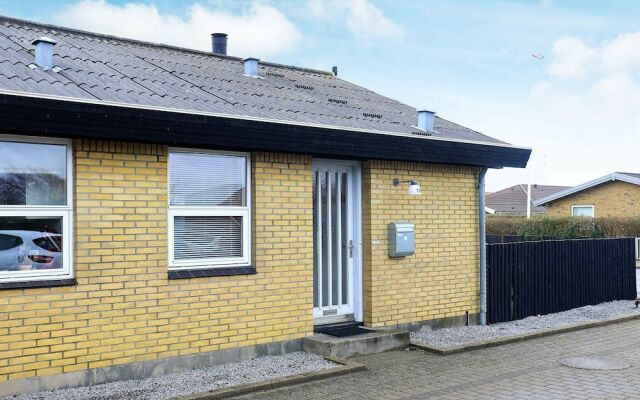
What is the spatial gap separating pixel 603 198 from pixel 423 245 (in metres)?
29.0

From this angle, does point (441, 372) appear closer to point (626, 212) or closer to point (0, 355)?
point (0, 355)

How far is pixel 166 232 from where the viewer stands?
7434 mm

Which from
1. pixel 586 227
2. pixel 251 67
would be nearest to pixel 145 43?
pixel 251 67

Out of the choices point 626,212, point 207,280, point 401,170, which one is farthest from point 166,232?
point 626,212

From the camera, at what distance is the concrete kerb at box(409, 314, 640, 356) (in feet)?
28.6

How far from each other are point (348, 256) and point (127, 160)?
3.62m

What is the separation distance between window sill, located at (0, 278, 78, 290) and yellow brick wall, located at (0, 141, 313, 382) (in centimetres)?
5

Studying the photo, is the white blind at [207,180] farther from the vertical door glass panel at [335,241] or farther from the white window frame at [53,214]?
the vertical door glass panel at [335,241]

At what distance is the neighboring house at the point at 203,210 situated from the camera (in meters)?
6.62

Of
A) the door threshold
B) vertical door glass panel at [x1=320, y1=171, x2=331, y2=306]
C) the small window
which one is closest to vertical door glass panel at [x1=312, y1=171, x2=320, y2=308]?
vertical door glass panel at [x1=320, y1=171, x2=331, y2=306]

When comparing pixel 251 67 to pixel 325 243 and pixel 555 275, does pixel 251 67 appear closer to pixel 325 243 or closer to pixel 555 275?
pixel 325 243

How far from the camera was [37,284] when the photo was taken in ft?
21.4

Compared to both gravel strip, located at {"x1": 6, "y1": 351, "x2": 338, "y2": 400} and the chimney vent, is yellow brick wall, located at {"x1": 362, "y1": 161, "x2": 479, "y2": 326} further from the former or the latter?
the chimney vent

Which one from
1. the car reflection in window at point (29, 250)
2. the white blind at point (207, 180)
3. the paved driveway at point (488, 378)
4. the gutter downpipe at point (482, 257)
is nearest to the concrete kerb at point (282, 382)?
the paved driveway at point (488, 378)
